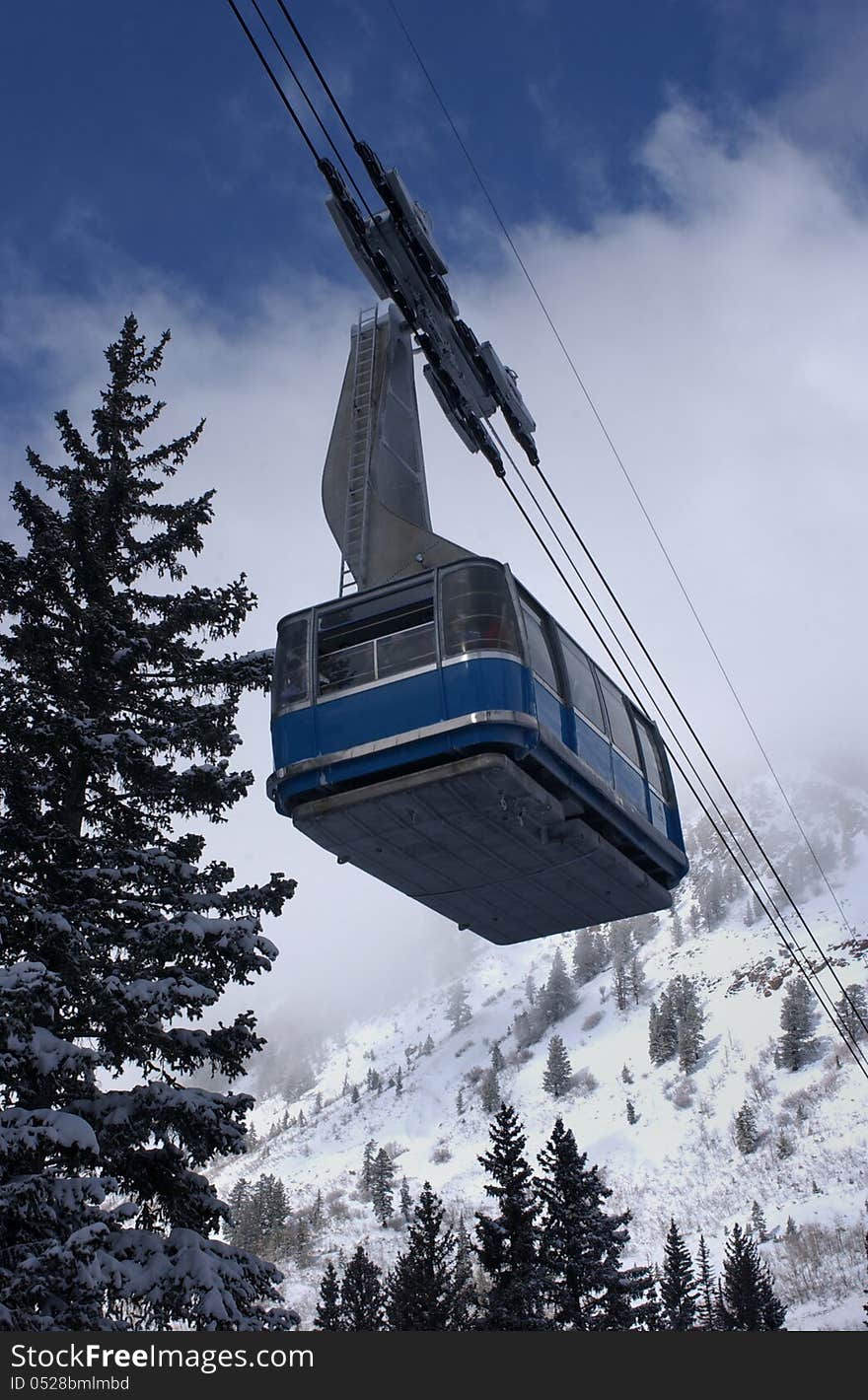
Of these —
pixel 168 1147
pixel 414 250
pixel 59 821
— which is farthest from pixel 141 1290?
pixel 414 250

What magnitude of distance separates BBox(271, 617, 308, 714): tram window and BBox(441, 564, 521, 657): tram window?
2.07 metres

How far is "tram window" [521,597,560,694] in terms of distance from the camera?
16078 millimetres

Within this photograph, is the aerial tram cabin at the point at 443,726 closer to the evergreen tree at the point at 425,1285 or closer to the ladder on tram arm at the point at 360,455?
the ladder on tram arm at the point at 360,455

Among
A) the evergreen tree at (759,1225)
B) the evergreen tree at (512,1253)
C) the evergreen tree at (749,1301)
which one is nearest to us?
the evergreen tree at (512,1253)

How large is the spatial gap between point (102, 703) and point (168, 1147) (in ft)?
19.5

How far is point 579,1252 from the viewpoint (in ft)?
126

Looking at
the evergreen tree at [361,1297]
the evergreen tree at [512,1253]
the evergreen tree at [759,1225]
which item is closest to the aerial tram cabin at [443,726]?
the evergreen tree at [512,1253]

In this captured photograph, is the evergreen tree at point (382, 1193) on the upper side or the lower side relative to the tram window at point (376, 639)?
upper

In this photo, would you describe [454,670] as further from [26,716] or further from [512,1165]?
[512,1165]

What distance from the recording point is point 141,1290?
13.2 meters

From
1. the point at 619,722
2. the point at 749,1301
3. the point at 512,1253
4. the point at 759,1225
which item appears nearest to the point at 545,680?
the point at 619,722

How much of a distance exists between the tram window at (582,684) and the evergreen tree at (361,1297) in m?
42.1

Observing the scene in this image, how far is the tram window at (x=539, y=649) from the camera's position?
16.1 meters

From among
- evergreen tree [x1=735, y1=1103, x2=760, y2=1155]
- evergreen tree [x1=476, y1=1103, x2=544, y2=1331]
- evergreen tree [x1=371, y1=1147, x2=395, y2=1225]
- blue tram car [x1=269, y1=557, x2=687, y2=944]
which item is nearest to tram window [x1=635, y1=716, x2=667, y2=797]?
blue tram car [x1=269, y1=557, x2=687, y2=944]
